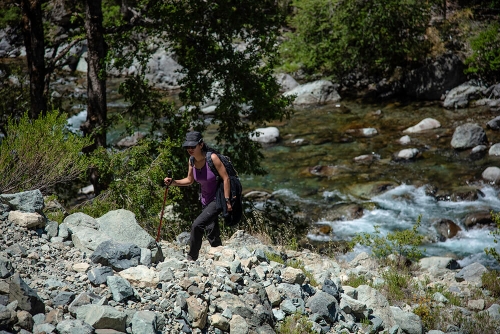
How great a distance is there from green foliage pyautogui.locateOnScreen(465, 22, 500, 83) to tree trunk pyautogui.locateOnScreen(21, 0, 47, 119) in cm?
1613

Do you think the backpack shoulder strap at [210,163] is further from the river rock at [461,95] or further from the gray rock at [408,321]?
the river rock at [461,95]

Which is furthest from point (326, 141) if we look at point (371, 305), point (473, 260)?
point (371, 305)

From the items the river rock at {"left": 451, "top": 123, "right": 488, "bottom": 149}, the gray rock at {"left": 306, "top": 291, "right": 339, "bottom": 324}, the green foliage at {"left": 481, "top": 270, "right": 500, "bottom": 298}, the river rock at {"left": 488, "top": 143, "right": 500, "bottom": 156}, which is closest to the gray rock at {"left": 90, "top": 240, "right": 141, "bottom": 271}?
the gray rock at {"left": 306, "top": 291, "right": 339, "bottom": 324}

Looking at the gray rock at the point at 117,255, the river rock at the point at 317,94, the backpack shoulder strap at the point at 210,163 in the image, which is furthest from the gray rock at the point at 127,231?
the river rock at the point at 317,94

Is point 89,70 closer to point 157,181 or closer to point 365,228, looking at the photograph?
point 157,181

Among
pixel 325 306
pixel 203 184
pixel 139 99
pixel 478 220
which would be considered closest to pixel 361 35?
pixel 478 220

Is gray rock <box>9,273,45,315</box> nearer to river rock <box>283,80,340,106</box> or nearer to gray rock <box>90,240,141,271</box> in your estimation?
gray rock <box>90,240,141,271</box>

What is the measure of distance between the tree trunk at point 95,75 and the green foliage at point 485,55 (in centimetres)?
1517

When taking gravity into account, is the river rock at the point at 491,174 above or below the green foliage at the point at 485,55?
below

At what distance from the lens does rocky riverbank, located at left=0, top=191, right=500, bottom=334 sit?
15.3 ft

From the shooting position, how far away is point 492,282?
8.09 m

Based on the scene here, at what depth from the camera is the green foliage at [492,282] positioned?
7.90m

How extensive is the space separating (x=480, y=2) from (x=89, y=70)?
21.9 m

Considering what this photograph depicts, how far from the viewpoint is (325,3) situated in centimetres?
2277
